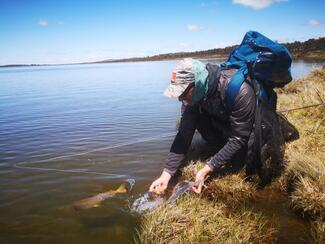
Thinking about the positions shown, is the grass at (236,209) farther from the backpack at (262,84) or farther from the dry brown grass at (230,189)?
the backpack at (262,84)

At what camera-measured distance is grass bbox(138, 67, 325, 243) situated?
366cm

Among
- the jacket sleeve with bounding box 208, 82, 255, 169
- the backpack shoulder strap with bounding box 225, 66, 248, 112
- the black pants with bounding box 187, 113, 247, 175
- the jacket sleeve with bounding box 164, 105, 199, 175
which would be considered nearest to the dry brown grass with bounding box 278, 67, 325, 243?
the black pants with bounding box 187, 113, 247, 175

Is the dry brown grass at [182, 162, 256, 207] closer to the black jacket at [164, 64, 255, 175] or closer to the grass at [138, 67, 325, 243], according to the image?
the grass at [138, 67, 325, 243]

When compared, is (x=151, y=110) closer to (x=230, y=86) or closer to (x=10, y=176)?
(x=10, y=176)

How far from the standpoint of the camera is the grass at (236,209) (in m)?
3.66

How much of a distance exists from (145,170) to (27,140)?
473cm

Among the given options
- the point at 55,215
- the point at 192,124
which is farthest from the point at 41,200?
the point at 192,124

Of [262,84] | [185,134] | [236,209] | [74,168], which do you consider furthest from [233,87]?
[74,168]

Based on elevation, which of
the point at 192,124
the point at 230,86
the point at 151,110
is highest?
the point at 230,86

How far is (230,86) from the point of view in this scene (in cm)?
415

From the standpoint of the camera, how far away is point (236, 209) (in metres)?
4.43

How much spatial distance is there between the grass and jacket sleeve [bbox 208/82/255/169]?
632mm

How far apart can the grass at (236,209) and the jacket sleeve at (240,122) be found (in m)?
0.63

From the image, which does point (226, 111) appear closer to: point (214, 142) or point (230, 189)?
point (214, 142)
